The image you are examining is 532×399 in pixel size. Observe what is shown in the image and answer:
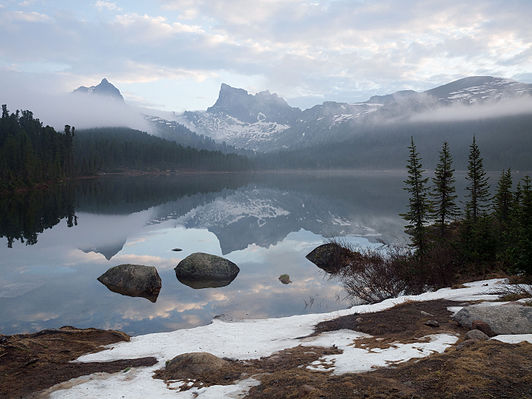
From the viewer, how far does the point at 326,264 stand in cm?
2781

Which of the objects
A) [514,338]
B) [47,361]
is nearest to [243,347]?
[47,361]

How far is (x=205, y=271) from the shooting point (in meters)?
23.9

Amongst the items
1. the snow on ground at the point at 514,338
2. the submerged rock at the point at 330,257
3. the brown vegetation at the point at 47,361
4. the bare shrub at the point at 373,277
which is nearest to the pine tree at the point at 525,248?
the bare shrub at the point at 373,277

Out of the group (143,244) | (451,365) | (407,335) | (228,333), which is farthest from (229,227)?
(451,365)

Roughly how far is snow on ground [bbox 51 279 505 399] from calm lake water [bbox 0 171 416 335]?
3597 mm

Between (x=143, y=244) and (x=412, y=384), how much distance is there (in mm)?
32185

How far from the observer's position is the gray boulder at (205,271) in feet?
76.4

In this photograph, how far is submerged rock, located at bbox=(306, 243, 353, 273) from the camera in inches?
1077

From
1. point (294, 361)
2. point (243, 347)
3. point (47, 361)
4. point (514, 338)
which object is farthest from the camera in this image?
point (243, 347)

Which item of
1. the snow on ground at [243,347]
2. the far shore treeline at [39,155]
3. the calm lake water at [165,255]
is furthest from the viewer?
the far shore treeline at [39,155]

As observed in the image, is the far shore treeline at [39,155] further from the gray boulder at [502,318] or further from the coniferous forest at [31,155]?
the gray boulder at [502,318]

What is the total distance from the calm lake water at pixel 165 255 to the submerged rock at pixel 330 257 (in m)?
0.90

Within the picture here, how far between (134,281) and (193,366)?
13.9m

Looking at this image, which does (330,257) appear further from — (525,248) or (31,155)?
(31,155)
